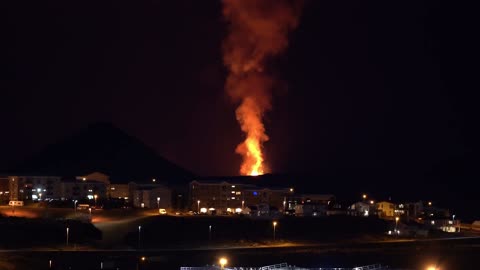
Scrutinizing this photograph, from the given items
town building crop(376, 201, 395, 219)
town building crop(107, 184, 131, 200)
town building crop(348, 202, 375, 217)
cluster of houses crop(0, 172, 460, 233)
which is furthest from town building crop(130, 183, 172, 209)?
town building crop(376, 201, 395, 219)

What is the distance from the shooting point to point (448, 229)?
217 ft

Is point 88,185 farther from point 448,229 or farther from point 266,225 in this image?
point 448,229

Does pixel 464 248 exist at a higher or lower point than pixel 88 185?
lower

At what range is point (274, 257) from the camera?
44469 millimetres

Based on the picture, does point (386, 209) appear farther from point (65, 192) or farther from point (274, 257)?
point (65, 192)

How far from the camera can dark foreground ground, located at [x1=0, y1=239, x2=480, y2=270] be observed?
39781 mm

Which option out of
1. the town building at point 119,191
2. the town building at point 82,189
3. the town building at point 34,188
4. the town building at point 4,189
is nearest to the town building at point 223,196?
the town building at point 119,191

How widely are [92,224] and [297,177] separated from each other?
309ft

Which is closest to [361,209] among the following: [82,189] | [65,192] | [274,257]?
[274,257]

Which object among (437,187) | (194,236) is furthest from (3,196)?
(437,187)

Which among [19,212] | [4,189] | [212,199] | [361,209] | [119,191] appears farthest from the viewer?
[119,191]

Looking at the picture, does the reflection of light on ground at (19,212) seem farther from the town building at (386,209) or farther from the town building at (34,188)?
the town building at (386,209)

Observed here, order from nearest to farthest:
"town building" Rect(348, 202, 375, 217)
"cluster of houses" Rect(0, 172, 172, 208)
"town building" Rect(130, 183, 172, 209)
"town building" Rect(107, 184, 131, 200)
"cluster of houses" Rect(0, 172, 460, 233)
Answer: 1. "cluster of houses" Rect(0, 172, 460, 233)
2. "town building" Rect(348, 202, 375, 217)
3. "town building" Rect(130, 183, 172, 209)
4. "cluster of houses" Rect(0, 172, 172, 208)
5. "town building" Rect(107, 184, 131, 200)

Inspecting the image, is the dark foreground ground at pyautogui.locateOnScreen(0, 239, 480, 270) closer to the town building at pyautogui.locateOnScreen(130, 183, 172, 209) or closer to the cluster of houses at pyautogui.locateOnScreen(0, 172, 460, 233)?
the cluster of houses at pyautogui.locateOnScreen(0, 172, 460, 233)
